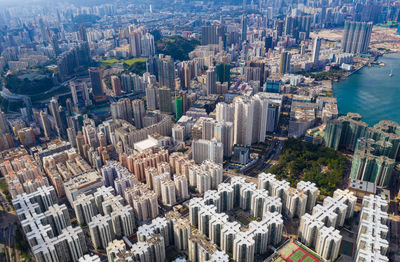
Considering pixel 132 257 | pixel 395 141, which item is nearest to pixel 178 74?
pixel 395 141

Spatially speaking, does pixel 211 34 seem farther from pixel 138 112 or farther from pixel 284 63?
pixel 138 112

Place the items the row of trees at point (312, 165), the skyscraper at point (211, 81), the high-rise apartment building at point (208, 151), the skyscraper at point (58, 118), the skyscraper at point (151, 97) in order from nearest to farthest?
the row of trees at point (312, 165), the high-rise apartment building at point (208, 151), the skyscraper at point (58, 118), the skyscraper at point (151, 97), the skyscraper at point (211, 81)

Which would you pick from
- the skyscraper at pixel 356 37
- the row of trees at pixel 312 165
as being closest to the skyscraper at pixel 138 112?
the row of trees at pixel 312 165

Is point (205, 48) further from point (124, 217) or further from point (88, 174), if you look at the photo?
point (124, 217)

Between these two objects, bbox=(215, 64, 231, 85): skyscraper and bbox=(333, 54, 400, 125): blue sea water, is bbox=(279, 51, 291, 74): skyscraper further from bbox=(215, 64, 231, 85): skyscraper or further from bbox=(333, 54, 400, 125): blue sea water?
bbox=(215, 64, 231, 85): skyscraper

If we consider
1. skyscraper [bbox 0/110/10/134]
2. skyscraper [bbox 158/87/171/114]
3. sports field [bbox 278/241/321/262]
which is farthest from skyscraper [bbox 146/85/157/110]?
sports field [bbox 278/241/321/262]

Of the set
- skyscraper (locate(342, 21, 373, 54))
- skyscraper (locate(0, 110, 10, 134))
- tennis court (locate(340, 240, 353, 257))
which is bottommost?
tennis court (locate(340, 240, 353, 257))

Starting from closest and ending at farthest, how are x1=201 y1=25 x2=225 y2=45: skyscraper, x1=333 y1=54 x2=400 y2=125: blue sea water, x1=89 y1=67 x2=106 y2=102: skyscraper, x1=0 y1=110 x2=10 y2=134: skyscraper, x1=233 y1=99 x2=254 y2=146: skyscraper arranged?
x1=233 y1=99 x2=254 y2=146: skyscraper → x1=0 y1=110 x2=10 y2=134: skyscraper → x1=333 y1=54 x2=400 y2=125: blue sea water → x1=89 y1=67 x2=106 y2=102: skyscraper → x1=201 y1=25 x2=225 y2=45: skyscraper

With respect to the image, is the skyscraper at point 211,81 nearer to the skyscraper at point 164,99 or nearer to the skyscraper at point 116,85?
the skyscraper at point 164,99
